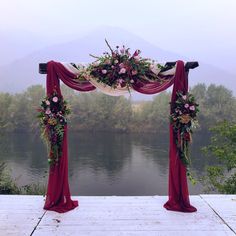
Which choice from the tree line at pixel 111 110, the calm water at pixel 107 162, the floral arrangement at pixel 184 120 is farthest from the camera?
the tree line at pixel 111 110

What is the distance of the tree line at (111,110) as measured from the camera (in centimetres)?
3359

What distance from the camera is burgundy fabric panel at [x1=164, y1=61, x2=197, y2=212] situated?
418 centimetres

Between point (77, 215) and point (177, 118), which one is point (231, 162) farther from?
point (77, 215)

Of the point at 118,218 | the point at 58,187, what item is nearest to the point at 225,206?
the point at 118,218

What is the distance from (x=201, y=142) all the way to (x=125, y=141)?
23.8ft

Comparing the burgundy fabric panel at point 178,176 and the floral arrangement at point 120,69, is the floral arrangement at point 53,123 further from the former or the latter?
the burgundy fabric panel at point 178,176

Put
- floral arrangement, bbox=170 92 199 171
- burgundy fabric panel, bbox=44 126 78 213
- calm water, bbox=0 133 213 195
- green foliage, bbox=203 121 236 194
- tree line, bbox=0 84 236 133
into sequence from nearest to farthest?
floral arrangement, bbox=170 92 199 171, burgundy fabric panel, bbox=44 126 78 213, green foliage, bbox=203 121 236 194, calm water, bbox=0 133 213 195, tree line, bbox=0 84 236 133

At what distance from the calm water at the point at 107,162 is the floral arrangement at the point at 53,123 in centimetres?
769

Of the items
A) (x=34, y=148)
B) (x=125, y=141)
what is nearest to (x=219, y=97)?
(x=125, y=141)

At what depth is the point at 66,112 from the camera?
4281mm

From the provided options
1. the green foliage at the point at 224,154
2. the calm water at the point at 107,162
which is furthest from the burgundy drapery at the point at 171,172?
the calm water at the point at 107,162

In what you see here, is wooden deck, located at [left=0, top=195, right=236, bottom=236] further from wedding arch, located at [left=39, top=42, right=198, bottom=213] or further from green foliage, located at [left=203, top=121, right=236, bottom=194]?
green foliage, located at [left=203, top=121, right=236, bottom=194]

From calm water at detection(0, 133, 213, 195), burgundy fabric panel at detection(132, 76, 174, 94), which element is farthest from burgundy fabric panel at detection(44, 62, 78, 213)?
calm water at detection(0, 133, 213, 195)

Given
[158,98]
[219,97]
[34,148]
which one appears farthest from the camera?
[158,98]
